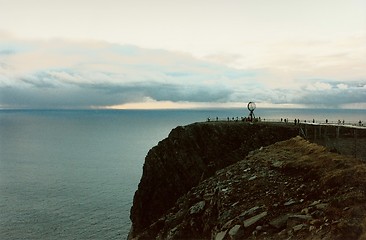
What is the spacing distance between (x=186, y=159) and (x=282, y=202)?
37034 mm

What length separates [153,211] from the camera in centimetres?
5359

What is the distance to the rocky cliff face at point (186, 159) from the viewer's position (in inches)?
2115

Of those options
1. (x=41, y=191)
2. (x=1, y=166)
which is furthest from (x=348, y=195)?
(x=1, y=166)

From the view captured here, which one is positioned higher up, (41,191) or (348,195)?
(348,195)

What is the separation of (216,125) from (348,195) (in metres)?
44.8

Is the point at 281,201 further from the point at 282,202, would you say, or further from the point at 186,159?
the point at 186,159

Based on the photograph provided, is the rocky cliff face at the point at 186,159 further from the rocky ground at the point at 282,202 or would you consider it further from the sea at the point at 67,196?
the rocky ground at the point at 282,202

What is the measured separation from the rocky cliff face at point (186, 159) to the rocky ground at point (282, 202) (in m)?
22.6

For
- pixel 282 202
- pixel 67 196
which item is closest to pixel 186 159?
pixel 282 202

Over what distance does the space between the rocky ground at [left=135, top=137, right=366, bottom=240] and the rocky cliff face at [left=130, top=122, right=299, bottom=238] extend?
74.0 feet

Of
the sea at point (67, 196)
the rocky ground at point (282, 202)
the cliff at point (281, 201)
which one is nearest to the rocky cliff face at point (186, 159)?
the sea at point (67, 196)

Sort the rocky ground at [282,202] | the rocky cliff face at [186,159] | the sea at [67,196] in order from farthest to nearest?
the sea at [67,196], the rocky cliff face at [186,159], the rocky ground at [282,202]

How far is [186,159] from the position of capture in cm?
5556

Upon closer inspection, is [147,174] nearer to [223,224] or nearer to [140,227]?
[140,227]
